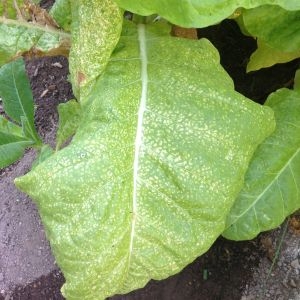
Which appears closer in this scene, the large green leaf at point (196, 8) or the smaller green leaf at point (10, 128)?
the large green leaf at point (196, 8)

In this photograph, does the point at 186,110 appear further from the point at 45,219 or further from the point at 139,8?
the point at 45,219

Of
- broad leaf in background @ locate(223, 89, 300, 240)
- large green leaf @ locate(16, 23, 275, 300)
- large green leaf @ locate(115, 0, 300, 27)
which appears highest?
large green leaf @ locate(115, 0, 300, 27)

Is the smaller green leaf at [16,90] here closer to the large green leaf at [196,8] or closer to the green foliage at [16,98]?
the green foliage at [16,98]

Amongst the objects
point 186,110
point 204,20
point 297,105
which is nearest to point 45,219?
point 186,110

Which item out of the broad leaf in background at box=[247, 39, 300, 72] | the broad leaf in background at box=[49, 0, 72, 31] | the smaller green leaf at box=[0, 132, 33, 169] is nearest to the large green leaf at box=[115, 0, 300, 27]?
the broad leaf in background at box=[49, 0, 72, 31]

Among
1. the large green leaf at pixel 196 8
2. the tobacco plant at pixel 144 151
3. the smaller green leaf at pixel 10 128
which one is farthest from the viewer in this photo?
the smaller green leaf at pixel 10 128

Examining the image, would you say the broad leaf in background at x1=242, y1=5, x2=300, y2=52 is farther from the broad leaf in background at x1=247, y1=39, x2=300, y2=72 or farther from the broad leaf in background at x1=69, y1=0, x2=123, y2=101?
the broad leaf in background at x1=69, y1=0, x2=123, y2=101

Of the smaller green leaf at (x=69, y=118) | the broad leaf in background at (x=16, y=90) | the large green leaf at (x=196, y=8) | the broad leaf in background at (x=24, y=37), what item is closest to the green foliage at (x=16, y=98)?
the broad leaf in background at (x=16, y=90)
